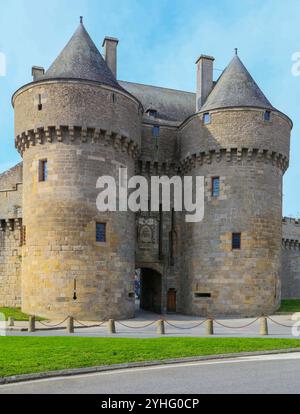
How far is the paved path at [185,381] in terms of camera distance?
31.6 feet

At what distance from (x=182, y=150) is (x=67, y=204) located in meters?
9.92

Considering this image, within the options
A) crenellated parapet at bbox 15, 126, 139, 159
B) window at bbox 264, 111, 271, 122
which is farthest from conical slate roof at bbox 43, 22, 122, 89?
window at bbox 264, 111, 271, 122

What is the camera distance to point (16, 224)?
29.6 m

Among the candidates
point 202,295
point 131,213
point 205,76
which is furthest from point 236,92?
point 202,295

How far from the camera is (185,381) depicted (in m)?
10.4

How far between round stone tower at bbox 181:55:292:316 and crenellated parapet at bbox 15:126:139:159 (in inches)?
226

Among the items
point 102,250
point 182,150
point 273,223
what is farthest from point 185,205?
point 102,250

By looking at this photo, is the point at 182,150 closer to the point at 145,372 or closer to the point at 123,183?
the point at 123,183

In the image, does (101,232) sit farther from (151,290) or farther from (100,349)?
(100,349)

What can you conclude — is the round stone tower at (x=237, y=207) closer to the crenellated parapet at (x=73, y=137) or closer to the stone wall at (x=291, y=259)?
the crenellated parapet at (x=73, y=137)

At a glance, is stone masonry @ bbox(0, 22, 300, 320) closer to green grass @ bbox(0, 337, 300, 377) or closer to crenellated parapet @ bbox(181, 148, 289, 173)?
crenellated parapet @ bbox(181, 148, 289, 173)

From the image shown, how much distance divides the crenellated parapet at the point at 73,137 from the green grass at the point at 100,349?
12.5 meters

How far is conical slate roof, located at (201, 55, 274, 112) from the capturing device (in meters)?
28.8

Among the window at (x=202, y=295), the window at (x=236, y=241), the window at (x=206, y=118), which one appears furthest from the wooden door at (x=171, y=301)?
the window at (x=206, y=118)
